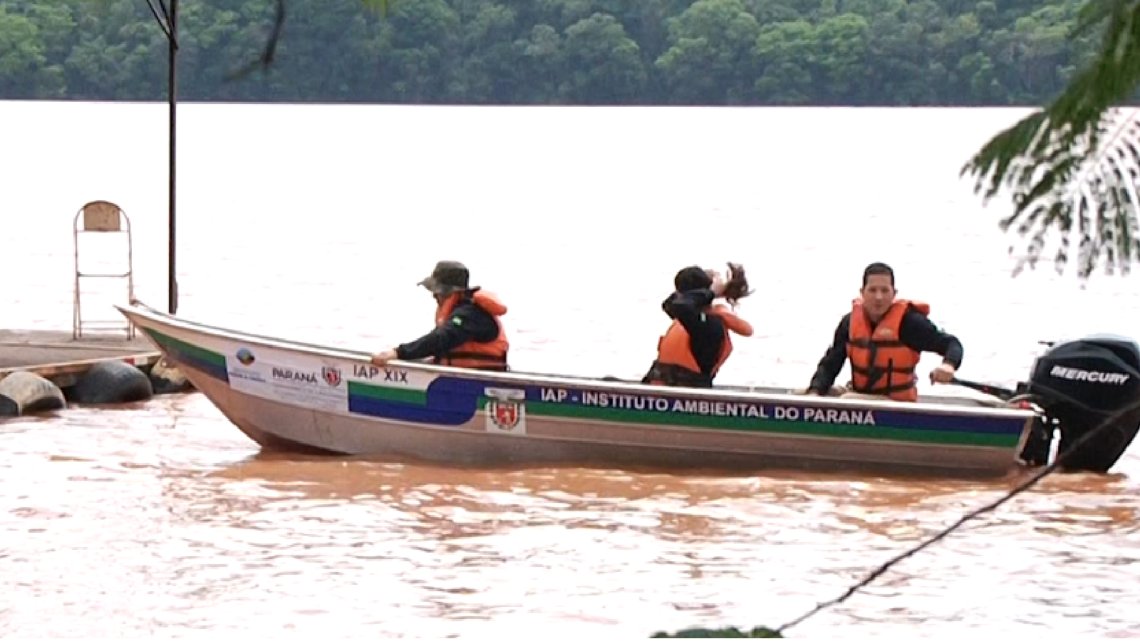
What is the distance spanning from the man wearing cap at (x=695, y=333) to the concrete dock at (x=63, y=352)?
489 cm

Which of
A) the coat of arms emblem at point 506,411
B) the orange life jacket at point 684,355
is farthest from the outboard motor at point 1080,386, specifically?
the coat of arms emblem at point 506,411

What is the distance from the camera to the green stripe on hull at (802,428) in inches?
449

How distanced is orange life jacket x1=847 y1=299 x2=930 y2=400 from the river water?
55cm

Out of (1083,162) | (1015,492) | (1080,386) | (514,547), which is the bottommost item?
(514,547)

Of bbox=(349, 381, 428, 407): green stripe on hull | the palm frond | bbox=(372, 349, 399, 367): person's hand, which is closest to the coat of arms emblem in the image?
bbox=(349, 381, 428, 407): green stripe on hull

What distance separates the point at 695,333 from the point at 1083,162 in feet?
27.1

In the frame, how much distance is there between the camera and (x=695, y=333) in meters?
11.6

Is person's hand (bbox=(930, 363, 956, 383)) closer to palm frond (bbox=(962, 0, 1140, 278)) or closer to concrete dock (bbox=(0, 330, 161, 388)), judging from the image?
concrete dock (bbox=(0, 330, 161, 388))

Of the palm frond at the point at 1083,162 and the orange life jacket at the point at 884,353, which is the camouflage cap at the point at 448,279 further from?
the palm frond at the point at 1083,162

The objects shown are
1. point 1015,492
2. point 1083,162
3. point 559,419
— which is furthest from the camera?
point 559,419

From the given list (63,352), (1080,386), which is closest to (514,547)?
(1080,386)

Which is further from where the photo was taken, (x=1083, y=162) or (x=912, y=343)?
(x=912, y=343)

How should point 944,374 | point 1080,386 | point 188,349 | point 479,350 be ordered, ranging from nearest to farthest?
1. point 944,374
2. point 1080,386
3. point 479,350
4. point 188,349

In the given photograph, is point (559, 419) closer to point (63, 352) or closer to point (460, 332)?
point (460, 332)
